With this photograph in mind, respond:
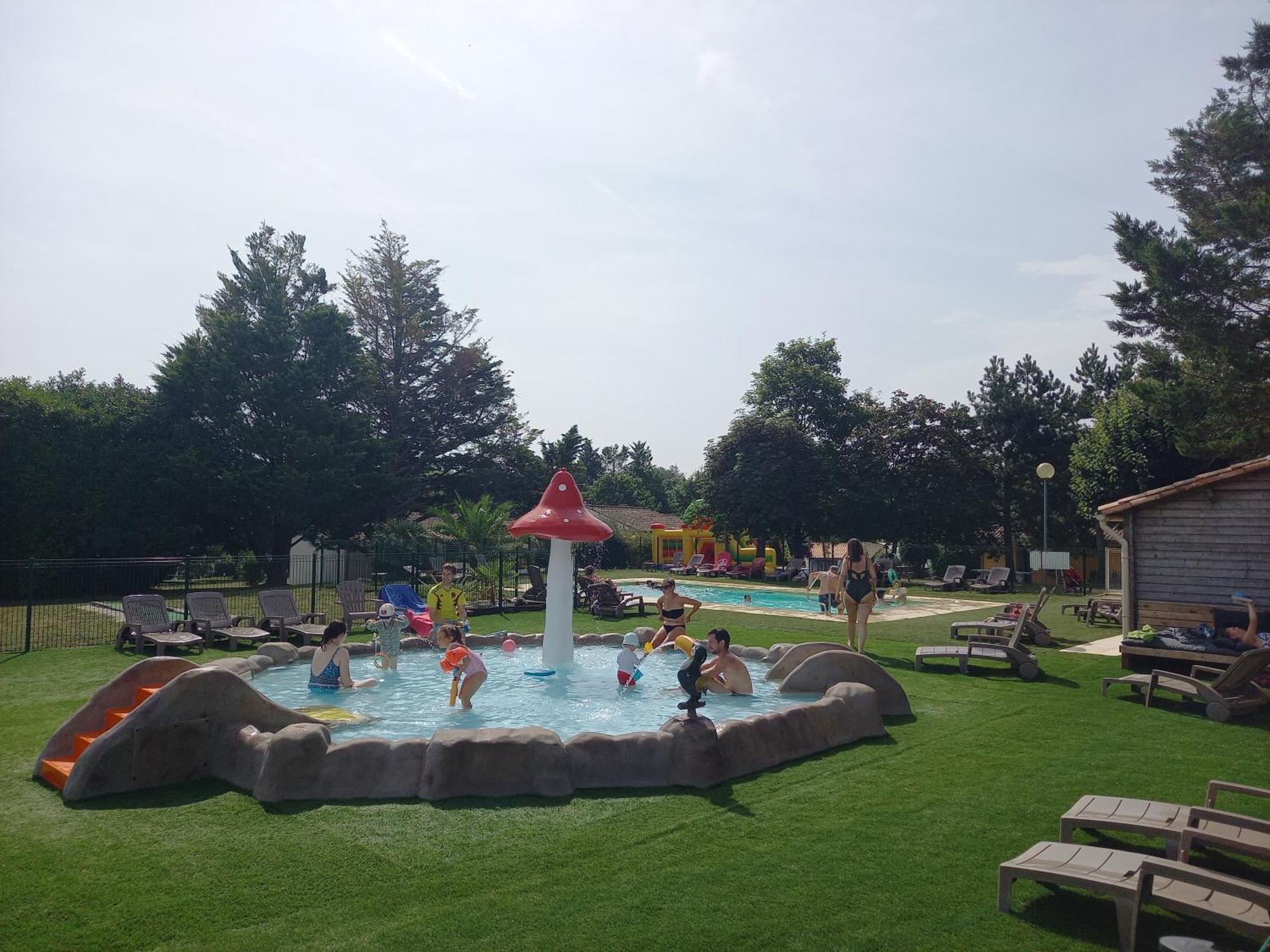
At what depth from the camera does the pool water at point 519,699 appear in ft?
32.1

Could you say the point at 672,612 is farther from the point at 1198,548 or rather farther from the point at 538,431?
the point at 538,431

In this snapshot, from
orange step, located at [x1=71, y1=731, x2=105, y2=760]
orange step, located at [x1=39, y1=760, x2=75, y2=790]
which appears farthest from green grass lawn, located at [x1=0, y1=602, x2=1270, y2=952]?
orange step, located at [x1=71, y1=731, x2=105, y2=760]

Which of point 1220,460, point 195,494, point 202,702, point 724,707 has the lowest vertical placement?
point 724,707

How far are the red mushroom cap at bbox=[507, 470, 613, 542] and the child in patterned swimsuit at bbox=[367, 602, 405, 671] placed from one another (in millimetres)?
2433

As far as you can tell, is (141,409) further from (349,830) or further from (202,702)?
(349,830)

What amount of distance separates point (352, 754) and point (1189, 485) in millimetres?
13524

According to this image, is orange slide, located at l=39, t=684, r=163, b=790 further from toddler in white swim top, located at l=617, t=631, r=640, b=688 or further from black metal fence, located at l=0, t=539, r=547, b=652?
black metal fence, located at l=0, t=539, r=547, b=652

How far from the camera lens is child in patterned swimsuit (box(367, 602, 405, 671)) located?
41.8ft

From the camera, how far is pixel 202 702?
22.7ft

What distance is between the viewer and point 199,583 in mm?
28688

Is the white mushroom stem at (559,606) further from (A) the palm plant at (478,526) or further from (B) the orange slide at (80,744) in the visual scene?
(A) the palm plant at (478,526)

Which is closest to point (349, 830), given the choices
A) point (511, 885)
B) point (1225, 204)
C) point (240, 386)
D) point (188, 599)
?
point (511, 885)

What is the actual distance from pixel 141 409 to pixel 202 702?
91.1 feet

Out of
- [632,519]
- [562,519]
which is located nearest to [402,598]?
[562,519]
